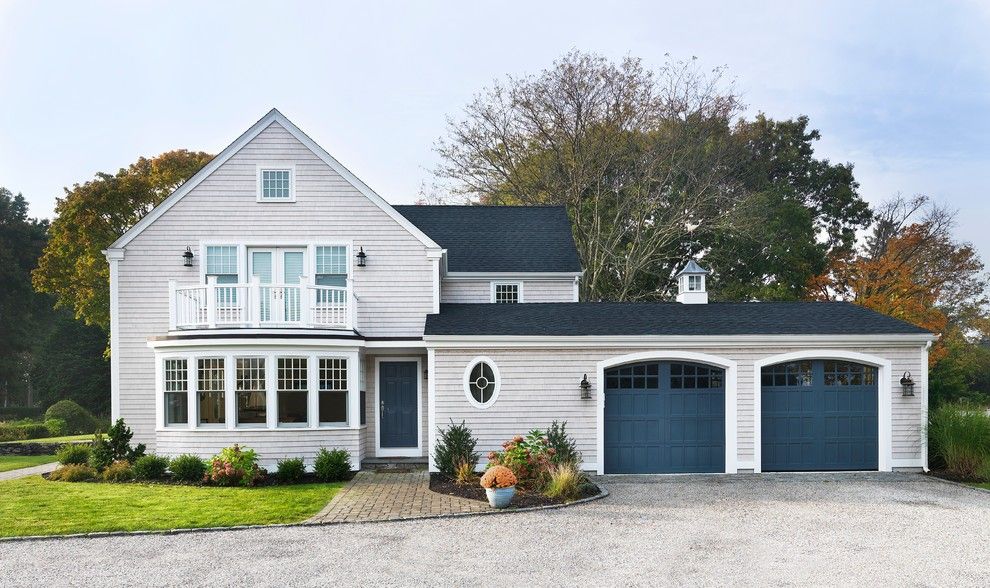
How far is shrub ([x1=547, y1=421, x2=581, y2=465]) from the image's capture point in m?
14.8

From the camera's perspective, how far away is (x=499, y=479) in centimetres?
1278

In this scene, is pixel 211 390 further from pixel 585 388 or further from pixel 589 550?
pixel 589 550

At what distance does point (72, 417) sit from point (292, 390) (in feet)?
82.3

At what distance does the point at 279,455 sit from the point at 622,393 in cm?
764

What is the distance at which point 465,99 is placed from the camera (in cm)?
3581

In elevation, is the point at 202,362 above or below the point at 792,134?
below

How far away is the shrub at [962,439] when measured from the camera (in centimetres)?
1612

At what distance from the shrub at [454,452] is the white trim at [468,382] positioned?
0.74 m

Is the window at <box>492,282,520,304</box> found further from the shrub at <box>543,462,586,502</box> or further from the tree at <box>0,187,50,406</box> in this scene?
the tree at <box>0,187,50,406</box>

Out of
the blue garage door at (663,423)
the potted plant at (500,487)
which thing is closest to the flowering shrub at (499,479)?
the potted plant at (500,487)

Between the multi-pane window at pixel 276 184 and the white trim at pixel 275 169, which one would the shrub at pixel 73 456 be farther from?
the multi-pane window at pixel 276 184

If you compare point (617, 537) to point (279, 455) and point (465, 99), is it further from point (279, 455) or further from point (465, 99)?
point (465, 99)

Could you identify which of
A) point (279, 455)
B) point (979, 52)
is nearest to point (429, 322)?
point (279, 455)

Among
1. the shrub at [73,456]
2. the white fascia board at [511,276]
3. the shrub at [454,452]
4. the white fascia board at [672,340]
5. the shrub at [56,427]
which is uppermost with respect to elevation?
the white fascia board at [511,276]
